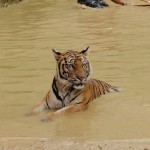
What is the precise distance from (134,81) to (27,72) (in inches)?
77.6

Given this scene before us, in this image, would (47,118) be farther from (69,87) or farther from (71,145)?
(71,145)

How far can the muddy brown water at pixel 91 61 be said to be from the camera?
6.13 metres

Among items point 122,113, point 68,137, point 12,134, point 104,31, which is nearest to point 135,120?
point 122,113

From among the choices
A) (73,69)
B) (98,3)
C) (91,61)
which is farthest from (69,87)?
(98,3)

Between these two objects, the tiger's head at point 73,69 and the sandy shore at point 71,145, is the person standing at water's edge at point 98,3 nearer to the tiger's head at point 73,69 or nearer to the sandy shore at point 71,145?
the tiger's head at point 73,69

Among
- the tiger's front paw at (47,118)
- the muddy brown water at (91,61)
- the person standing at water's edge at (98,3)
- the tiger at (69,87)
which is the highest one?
the tiger at (69,87)

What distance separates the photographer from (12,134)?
5930mm

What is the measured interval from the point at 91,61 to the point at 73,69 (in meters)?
3.20

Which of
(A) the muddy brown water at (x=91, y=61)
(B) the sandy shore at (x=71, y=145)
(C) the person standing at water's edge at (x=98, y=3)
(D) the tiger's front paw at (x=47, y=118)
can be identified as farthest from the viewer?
(C) the person standing at water's edge at (x=98, y=3)

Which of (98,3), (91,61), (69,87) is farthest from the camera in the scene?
(98,3)

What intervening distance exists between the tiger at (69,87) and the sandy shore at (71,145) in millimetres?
1005

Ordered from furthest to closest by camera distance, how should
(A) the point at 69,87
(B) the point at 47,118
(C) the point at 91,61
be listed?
1. (C) the point at 91,61
2. (A) the point at 69,87
3. (B) the point at 47,118

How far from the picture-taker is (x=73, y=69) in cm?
650

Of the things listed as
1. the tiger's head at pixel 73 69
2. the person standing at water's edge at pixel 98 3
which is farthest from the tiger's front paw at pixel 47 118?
the person standing at water's edge at pixel 98 3
